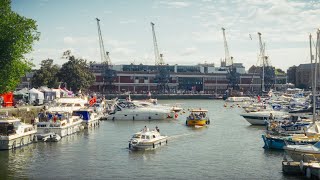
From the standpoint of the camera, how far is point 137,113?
101m

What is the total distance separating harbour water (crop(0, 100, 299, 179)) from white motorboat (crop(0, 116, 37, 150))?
94cm

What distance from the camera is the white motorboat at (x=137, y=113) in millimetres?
100250

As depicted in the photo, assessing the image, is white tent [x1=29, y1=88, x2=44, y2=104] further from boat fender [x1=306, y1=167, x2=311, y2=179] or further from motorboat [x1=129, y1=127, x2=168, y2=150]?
boat fender [x1=306, y1=167, x2=311, y2=179]

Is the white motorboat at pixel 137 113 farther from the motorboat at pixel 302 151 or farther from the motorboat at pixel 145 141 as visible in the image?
the motorboat at pixel 302 151

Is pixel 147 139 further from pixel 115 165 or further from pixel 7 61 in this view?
pixel 7 61

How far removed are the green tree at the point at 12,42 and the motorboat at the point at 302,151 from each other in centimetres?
3413

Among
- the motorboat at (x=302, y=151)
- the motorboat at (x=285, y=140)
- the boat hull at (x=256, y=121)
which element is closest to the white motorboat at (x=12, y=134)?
the motorboat at (x=285, y=140)

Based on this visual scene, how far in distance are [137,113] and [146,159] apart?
5015 centimetres

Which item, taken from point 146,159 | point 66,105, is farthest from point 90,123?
point 146,159

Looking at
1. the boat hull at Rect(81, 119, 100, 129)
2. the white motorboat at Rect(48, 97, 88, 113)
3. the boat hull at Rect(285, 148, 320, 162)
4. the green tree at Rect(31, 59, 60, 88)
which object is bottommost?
the boat hull at Rect(285, 148, 320, 162)

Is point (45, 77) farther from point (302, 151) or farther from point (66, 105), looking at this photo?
point (302, 151)

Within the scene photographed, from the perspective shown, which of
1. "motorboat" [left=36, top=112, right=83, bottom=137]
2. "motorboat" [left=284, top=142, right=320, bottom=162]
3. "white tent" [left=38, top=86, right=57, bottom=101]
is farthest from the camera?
"white tent" [left=38, top=86, right=57, bottom=101]

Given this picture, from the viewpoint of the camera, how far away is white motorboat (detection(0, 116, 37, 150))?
53781 mm

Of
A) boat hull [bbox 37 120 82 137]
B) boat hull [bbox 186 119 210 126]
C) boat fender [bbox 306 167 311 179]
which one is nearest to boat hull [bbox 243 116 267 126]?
boat hull [bbox 186 119 210 126]
